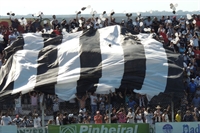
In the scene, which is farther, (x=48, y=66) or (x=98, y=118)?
(x=98, y=118)

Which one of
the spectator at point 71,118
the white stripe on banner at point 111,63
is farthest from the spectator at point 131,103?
the white stripe on banner at point 111,63

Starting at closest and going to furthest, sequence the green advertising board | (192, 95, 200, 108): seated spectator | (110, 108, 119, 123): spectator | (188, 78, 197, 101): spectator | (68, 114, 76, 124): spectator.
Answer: the green advertising board, (68, 114, 76, 124): spectator, (110, 108, 119, 123): spectator, (192, 95, 200, 108): seated spectator, (188, 78, 197, 101): spectator

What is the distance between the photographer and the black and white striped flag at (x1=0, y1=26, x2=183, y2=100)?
21375 millimetres

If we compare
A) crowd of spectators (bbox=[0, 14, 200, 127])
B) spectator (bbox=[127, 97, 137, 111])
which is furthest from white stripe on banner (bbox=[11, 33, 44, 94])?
spectator (bbox=[127, 97, 137, 111])

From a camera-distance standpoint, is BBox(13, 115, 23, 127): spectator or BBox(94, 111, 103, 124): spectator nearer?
BBox(94, 111, 103, 124): spectator

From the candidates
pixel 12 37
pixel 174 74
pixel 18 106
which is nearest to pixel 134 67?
pixel 174 74

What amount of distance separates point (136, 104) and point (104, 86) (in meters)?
5.14

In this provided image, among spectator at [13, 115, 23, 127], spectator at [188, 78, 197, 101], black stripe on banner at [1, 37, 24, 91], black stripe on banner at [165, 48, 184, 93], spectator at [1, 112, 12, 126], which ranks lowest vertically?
spectator at [13, 115, 23, 127]

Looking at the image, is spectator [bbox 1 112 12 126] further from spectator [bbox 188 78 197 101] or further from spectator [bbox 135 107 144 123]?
spectator [bbox 188 78 197 101]

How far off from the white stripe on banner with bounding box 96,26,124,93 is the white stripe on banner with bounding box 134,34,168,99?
0.83 metres

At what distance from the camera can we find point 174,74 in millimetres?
21688

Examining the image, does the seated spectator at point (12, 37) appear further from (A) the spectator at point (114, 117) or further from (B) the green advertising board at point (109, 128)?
(B) the green advertising board at point (109, 128)

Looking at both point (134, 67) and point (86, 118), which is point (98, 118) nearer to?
point (86, 118)

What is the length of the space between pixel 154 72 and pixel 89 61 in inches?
87.6
